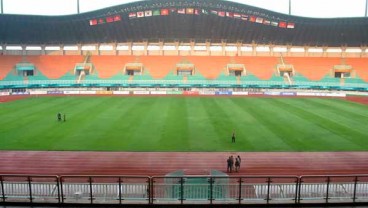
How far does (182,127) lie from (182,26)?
39013 millimetres

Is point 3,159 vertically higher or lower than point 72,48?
lower

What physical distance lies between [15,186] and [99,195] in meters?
3.10

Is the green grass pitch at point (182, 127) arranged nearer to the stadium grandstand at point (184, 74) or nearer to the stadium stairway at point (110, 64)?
the stadium grandstand at point (184, 74)

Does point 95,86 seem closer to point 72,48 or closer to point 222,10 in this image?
point 72,48

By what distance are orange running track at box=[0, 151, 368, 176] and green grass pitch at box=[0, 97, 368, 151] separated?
126 centimetres

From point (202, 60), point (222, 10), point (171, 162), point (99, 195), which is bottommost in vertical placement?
point (171, 162)

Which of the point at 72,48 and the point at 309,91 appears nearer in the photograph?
the point at 309,91

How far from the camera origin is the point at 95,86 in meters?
64.4

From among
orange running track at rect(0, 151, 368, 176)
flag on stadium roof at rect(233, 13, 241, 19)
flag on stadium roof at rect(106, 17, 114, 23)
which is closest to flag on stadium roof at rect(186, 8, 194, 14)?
flag on stadium roof at rect(233, 13, 241, 19)

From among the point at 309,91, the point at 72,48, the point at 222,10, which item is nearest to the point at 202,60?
the point at 222,10

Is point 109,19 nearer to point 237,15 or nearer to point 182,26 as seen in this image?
point 182,26

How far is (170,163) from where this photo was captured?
69.0ft

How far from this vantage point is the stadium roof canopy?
6128 centimetres

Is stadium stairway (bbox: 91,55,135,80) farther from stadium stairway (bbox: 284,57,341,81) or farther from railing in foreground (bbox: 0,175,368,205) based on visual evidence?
railing in foreground (bbox: 0,175,368,205)
